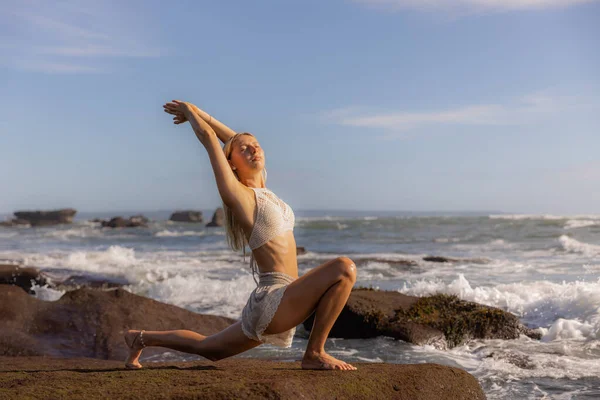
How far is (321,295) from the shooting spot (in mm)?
4621

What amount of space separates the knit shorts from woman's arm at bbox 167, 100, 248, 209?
2.01 feet

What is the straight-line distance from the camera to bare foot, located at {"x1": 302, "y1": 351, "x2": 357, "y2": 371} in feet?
15.1

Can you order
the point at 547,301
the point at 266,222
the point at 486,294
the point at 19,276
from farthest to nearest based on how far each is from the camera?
the point at 19,276 → the point at 486,294 → the point at 547,301 → the point at 266,222

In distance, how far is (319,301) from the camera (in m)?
4.65

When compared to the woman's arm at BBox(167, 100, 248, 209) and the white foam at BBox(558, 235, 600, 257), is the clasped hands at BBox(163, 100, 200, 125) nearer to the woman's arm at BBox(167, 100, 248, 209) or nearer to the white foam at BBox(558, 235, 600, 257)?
the woman's arm at BBox(167, 100, 248, 209)

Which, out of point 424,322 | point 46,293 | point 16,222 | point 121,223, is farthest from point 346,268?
point 16,222

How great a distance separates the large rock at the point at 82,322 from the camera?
7.87 metres

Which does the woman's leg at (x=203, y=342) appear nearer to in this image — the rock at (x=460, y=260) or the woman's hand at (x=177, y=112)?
the woman's hand at (x=177, y=112)

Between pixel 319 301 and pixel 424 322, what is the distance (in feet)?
16.5

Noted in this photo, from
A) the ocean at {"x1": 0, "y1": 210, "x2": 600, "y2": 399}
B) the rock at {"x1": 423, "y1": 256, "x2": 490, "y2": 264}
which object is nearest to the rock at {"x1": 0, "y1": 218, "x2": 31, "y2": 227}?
the ocean at {"x1": 0, "y1": 210, "x2": 600, "y2": 399}

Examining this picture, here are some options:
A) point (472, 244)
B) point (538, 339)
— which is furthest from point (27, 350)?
point (472, 244)

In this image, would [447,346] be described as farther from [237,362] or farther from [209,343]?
[209,343]

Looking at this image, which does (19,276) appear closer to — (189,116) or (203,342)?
(203,342)

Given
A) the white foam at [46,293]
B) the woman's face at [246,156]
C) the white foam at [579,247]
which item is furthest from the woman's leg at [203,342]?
the white foam at [579,247]
